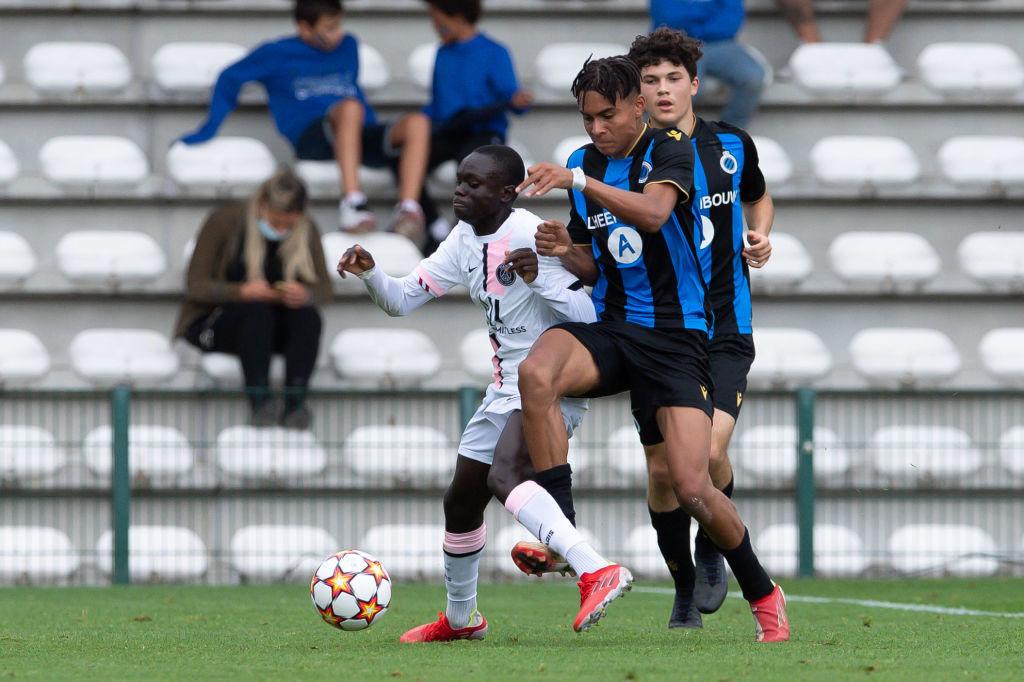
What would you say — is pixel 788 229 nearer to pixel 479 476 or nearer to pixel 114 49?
pixel 114 49

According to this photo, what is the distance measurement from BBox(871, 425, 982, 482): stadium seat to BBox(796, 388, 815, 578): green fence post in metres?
0.48

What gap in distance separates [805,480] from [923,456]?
83cm

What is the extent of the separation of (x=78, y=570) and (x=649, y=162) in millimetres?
5437

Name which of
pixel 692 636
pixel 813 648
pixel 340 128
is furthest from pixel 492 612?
pixel 340 128

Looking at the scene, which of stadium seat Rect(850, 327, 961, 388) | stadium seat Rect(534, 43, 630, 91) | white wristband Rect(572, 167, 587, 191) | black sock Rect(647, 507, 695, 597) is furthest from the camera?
stadium seat Rect(534, 43, 630, 91)

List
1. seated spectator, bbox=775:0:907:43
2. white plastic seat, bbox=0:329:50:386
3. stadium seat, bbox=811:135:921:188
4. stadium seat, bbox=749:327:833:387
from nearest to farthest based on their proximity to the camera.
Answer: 1. white plastic seat, bbox=0:329:50:386
2. stadium seat, bbox=749:327:833:387
3. stadium seat, bbox=811:135:921:188
4. seated spectator, bbox=775:0:907:43

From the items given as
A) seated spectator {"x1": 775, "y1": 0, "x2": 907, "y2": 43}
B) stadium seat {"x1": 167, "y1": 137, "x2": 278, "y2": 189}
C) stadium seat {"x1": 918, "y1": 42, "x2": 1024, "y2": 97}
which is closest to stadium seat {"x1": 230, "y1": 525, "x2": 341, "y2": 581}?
stadium seat {"x1": 167, "y1": 137, "x2": 278, "y2": 189}

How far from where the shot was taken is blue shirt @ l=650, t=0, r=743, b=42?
36.3ft

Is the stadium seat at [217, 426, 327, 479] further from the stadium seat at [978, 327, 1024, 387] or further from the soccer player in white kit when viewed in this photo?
the stadium seat at [978, 327, 1024, 387]

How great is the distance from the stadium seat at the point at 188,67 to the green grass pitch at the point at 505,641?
4.15 meters

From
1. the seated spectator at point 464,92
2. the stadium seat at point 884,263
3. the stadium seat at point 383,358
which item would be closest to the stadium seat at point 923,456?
the stadium seat at point 884,263

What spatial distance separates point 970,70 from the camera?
1205 cm

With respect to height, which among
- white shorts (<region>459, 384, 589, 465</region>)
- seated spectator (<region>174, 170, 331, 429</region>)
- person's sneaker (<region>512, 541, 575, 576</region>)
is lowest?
person's sneaker (<region>512, 541, 575, 576</region>)

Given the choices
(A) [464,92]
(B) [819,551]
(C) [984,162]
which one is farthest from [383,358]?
(C) [984,162]
